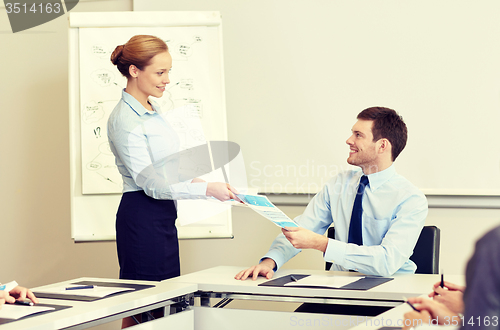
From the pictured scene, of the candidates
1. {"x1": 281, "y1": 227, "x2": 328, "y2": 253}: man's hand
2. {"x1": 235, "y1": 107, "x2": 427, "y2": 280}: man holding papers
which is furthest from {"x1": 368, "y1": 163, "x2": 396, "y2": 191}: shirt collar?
{"x1": 281, "y1": 227, "x2": 328, "y2": 253}: man's hand

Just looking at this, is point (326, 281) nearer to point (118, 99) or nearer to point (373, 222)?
point (373, 222)

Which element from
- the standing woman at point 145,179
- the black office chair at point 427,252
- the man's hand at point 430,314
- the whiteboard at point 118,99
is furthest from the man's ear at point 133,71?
the man's hand at point 430,314

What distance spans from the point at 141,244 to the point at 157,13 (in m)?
1.54

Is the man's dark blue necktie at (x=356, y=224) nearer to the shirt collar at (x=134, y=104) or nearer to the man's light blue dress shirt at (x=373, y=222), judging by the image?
the man's light blue dress shirt at (x=373, y=222)

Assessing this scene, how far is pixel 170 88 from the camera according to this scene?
9.52 ft

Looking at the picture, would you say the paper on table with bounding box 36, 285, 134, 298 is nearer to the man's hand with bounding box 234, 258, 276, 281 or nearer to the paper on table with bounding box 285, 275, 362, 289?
the man's hand with bounding box 234, 258, 276, 281

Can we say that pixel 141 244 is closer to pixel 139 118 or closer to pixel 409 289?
pixel 139 118

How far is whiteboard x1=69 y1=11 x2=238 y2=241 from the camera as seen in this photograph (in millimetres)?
2814

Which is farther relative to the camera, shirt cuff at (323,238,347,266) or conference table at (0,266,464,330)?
shirt cuff at (323,238,347,266)

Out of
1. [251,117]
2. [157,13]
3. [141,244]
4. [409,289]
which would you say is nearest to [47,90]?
[157,13]

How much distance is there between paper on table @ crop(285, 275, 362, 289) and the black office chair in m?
0.36

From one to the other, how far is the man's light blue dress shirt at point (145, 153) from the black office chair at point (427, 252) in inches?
36.1

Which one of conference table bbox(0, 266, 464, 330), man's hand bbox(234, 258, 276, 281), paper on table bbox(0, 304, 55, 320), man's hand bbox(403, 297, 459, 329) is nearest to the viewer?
man's hand bbox(403, 297, 459, 329)

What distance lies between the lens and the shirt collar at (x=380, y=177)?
200 cm
